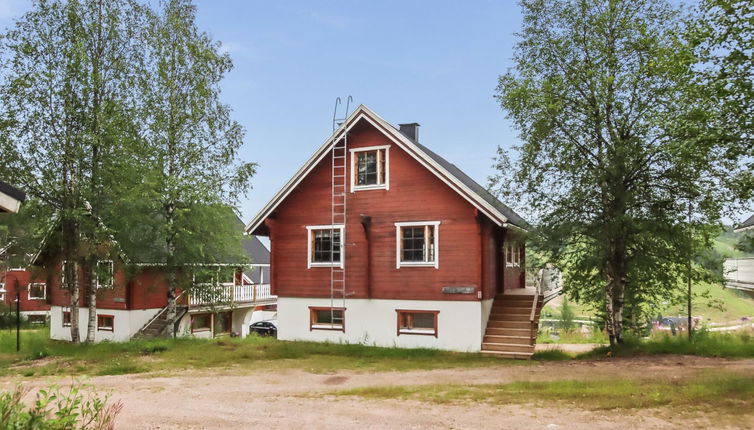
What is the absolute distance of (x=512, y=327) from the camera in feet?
74.6

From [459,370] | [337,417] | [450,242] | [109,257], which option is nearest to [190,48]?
[109,257]

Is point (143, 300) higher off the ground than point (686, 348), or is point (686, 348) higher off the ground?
point (143, 300)

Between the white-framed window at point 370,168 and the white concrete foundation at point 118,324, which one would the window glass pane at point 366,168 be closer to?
the white-framed window at point 370,168

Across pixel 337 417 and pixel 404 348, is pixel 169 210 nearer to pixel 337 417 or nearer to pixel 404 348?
pixel 404 348

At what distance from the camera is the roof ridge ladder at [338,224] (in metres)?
23.9

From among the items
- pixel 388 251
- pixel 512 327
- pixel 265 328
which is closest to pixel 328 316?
pixel 388 251

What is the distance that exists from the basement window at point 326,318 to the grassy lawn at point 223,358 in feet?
2.94

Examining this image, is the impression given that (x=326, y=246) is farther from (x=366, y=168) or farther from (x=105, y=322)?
(x=105, y=322)

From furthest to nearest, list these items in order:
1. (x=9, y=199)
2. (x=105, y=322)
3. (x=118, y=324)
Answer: (x=105, y=322), (x=118, y=324), (x=9, y=199)

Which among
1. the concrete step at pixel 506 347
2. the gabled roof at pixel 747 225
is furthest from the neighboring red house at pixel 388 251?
the gabled roof at pixel 747 225

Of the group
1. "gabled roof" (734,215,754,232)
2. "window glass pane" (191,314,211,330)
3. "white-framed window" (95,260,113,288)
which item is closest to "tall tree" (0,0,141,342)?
"white-framed window" (95,260,113,288)

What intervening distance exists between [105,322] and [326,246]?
676 inches

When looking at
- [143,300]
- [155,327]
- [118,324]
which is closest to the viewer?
[118,324]

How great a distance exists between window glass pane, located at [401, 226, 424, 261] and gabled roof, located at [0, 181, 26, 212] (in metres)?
15.3
